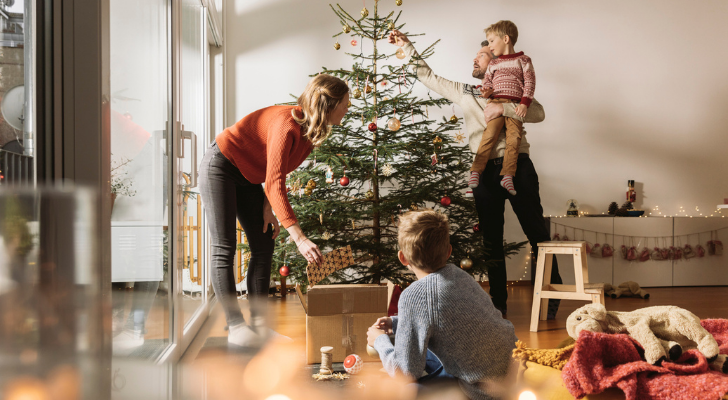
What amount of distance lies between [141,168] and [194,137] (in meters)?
0.59

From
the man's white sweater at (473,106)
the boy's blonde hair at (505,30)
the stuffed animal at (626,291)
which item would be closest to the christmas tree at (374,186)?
the man's white sweater at (473,106)

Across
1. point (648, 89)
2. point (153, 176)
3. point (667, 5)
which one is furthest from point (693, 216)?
point (153, 176)

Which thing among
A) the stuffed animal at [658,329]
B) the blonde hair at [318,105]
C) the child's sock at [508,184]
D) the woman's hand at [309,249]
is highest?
the blonde hair at [318,105]

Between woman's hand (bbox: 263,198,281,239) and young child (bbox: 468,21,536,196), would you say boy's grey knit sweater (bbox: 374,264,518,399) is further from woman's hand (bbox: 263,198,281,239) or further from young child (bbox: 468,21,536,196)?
young child (bbox: 468,21,536,196)

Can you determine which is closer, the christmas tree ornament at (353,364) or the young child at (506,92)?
the christmas tree ornament at (353,364)

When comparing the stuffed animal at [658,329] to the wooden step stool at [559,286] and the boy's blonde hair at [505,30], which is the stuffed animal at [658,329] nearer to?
the wooden step stool at [559,286]

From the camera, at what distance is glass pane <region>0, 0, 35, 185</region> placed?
54cm

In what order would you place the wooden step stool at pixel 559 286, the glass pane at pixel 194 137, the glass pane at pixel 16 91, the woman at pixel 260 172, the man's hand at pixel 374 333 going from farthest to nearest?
the wooden step stool at pixel 559 286, the glass pane at pixel 194 137, the woman at pixel 260 172, the man's hand at pixel 374 333, the glass pane at pixel 16 91

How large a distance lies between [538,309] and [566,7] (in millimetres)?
2603

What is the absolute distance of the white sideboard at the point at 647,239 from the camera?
350 centimetres

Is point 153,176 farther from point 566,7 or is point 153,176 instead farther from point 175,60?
point 566,7

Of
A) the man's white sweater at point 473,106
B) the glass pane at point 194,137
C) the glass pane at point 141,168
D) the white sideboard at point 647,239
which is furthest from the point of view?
the white sideboard at point 647,239

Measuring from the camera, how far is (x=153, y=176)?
140 centimetres

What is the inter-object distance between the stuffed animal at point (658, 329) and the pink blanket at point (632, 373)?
0.10ft
